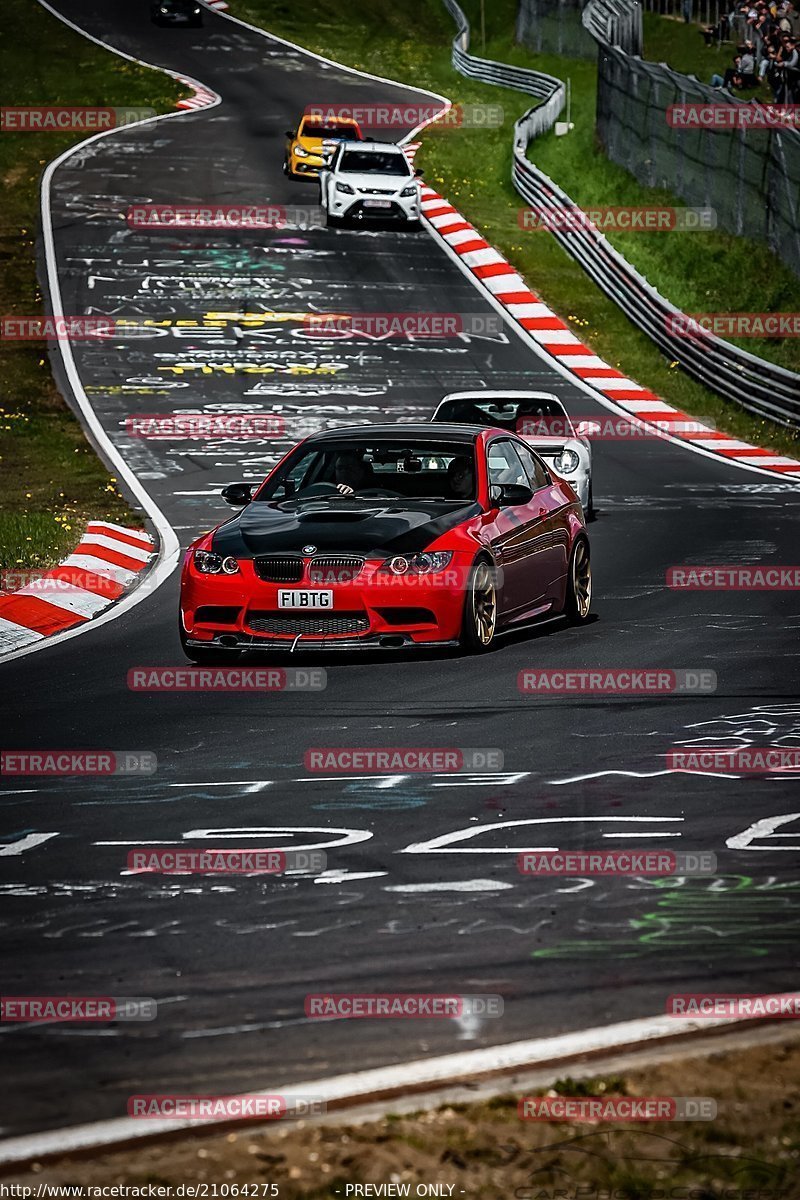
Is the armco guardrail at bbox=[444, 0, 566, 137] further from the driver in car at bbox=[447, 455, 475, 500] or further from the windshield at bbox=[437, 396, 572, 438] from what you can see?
the driver in car at bbox=[447, 455, 475, 500]

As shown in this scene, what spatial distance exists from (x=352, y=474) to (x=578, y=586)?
1.74 metres

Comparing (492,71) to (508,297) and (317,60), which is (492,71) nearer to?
(317,60)

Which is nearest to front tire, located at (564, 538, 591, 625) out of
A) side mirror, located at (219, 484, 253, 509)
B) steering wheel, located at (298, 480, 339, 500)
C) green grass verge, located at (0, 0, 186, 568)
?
steering wheel, located at (298, 480, 339, 500)

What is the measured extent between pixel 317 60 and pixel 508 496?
52951 millimetres

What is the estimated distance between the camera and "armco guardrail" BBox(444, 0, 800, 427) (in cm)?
2661

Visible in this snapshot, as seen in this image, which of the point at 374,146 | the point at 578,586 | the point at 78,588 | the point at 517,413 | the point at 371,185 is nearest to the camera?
the point at 578,586

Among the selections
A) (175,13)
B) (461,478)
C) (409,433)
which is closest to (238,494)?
(409,433)

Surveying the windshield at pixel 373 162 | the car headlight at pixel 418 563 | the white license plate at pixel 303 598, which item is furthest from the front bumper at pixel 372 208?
the white license plate at pixel 303 598

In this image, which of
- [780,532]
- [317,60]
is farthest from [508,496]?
[317,60]

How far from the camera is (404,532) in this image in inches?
455

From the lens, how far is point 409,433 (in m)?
12.7

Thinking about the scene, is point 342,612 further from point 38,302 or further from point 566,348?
point 38,302

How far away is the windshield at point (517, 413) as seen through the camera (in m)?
19.0

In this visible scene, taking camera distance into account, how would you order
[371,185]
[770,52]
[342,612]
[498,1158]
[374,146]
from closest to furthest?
[498,1158]
[342,612]
[770,52]
[371,185]
[374,146]
